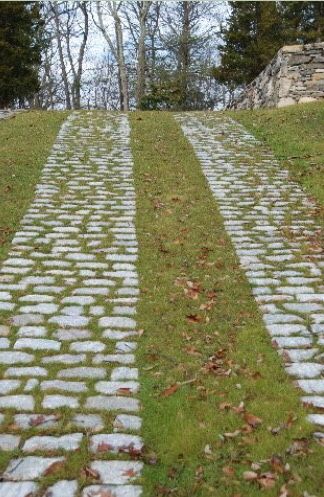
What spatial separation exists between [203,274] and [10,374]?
2.36 m

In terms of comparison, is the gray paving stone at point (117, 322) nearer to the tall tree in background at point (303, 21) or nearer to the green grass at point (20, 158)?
the green grass at point (20, 158)

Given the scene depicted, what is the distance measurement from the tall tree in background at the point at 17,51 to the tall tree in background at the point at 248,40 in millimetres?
8231

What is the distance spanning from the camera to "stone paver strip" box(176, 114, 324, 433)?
4125 mm

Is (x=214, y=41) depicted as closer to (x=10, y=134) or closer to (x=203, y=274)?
(x=10, y=134)

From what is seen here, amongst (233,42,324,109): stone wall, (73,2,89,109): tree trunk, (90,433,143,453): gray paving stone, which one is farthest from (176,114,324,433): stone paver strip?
(73,2,89,109): tree trunk

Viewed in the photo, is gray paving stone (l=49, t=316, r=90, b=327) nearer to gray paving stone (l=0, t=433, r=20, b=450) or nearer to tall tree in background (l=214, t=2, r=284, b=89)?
gray paving stone (l=0, t=433, r=20, b=450)

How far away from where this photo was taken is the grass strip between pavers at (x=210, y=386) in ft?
9.23

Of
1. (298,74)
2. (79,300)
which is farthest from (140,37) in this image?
(79,300)

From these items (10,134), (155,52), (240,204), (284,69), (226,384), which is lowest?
(226,384)

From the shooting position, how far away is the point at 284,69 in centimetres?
1534

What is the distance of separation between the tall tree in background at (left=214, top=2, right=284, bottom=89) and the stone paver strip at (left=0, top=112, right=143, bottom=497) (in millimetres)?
17685

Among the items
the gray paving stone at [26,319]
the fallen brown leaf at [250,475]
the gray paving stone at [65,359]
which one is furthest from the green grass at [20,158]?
the fallen brown leaf at [250,475]

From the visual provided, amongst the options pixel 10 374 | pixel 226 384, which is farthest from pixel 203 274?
pixel 10 374

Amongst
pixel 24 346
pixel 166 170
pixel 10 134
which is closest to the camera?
pixel 24 346
